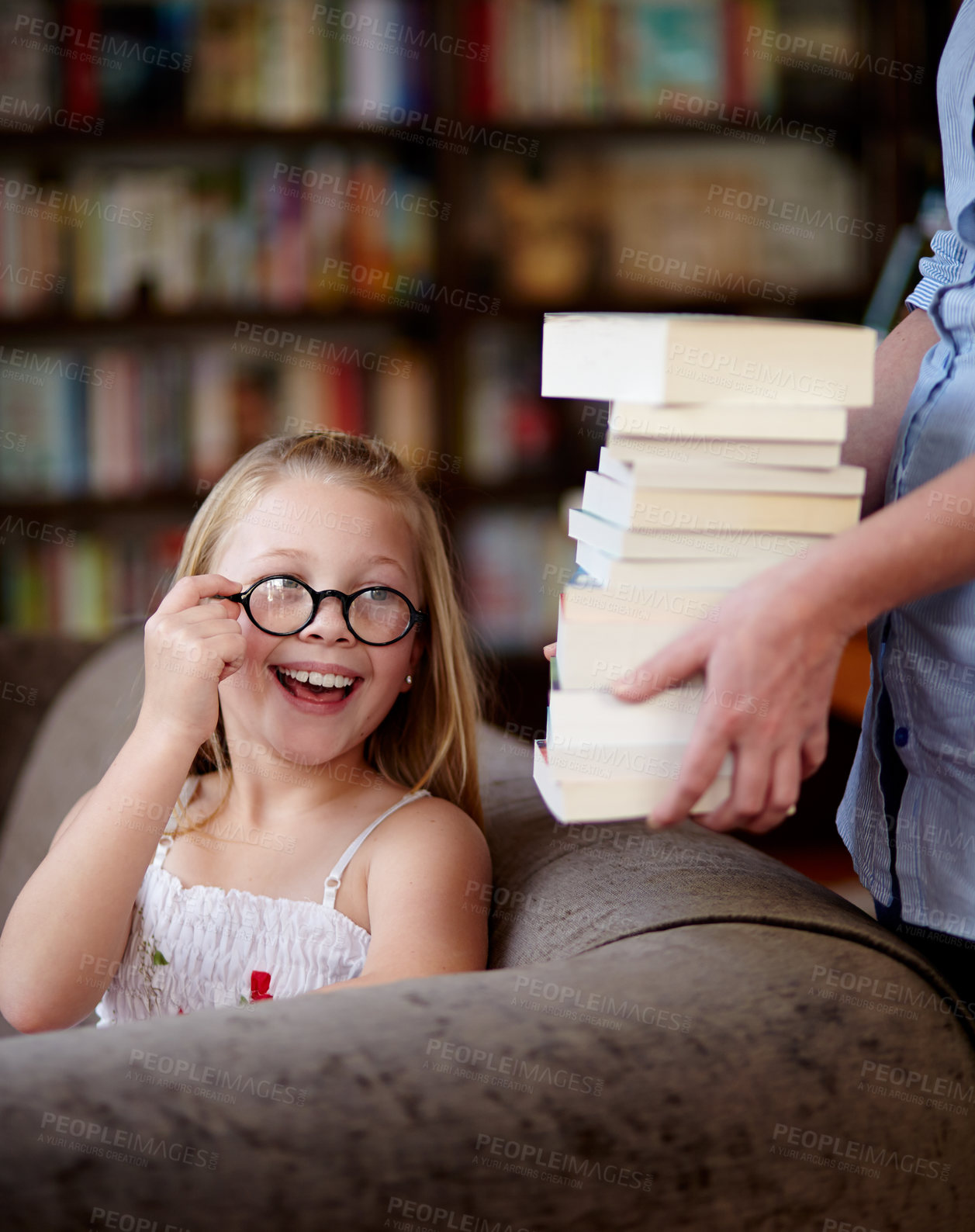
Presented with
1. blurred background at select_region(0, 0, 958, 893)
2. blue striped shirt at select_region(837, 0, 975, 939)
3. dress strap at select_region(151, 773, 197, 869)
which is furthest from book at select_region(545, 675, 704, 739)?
blurred background at select_region(0, 0, 958, 893)

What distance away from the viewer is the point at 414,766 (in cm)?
131

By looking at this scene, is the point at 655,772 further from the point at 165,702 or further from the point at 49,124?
the point at 49,124

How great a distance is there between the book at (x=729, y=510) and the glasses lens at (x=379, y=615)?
0.42 m

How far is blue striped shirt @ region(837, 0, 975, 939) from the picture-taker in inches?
33.8

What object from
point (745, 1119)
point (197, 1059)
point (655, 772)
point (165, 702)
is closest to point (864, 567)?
point (655, 772)

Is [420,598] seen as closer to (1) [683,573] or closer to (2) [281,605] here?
(2) [281,605]

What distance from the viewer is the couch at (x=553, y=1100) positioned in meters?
0.61

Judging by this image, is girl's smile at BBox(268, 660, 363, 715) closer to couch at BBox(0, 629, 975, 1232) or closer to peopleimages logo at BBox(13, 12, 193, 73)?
couch at BBox(0, 629, 975, 1232)

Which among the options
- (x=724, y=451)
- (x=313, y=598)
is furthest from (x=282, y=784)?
(x=724, y=451)

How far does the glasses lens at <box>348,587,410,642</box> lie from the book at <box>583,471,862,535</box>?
42 cm

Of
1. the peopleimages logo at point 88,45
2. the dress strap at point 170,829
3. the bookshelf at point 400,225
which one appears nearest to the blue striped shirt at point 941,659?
the dress strap at point 170,829

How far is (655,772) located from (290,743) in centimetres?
50

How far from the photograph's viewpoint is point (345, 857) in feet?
3.77

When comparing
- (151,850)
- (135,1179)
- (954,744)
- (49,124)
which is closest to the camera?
(135,1179)
